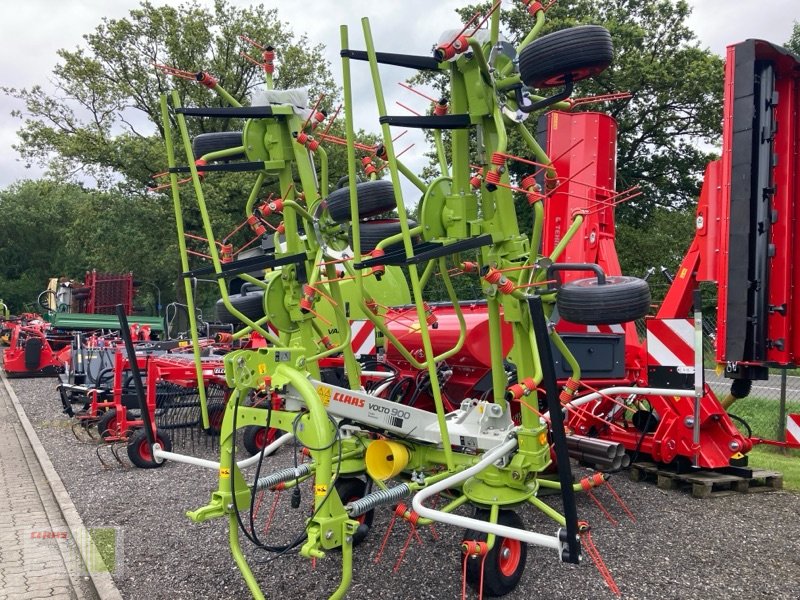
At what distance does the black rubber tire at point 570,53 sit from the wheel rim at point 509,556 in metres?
2.37

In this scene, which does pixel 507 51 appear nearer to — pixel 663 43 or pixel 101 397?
pixel 101 397

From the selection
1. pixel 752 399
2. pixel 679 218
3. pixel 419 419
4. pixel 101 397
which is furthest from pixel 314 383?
pixel 679 218

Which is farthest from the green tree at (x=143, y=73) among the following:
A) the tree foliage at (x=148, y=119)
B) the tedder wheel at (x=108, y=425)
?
the tedder wheel at (x=108, y=425)

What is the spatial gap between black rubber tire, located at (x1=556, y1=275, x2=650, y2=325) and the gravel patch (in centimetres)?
154

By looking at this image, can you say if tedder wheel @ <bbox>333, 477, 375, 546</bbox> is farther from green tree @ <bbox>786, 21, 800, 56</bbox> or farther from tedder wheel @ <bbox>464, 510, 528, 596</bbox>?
green tree @ <bbox>786, 21, 800, 56</bbox>

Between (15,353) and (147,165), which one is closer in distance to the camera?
(15,353)

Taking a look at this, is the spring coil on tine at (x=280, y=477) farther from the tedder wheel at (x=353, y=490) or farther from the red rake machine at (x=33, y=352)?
the red rake machine at (x=33, y=352)

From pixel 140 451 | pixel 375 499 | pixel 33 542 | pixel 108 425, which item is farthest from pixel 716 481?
pixel 108 425

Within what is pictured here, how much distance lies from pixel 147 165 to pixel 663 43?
1491cm

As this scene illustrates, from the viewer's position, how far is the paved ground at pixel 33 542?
3734mm

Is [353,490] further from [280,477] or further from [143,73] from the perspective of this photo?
[143,73]

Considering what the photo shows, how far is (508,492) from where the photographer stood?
350cm

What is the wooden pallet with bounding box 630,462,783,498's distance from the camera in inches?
201

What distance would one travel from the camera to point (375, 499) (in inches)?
130
